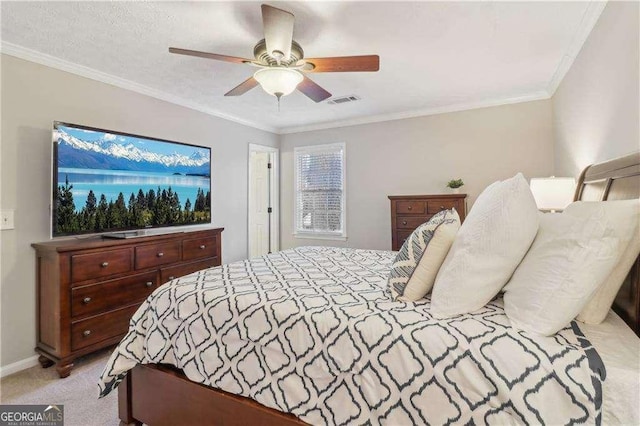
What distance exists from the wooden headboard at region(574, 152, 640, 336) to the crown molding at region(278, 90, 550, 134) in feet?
5.94

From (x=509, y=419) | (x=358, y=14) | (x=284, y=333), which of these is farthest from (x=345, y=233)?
(x=509, y=419)

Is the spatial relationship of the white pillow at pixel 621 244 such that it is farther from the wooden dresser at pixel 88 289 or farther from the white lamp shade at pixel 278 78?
the wooden dresser at pixel 88 289

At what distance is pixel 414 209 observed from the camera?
3.76 meters

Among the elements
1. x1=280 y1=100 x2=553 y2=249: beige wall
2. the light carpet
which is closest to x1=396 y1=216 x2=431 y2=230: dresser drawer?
x1=280 y1=100 x2=553 y2=249: beige wall

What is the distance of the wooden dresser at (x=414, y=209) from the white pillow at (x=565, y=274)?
257cm

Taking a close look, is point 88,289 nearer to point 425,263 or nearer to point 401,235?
point 425,263

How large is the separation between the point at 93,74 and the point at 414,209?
11.6 feet

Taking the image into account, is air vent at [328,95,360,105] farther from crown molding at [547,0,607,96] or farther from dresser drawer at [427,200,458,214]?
crown molding at [547,0,607,96]

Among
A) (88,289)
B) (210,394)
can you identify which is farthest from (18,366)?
(210,394)

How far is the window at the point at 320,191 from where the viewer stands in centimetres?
483

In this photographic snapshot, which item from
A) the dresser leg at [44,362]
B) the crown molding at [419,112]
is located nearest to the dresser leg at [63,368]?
the dresser leg at [44,362]

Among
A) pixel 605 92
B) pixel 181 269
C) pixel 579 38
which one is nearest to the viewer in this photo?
pixel 605 92

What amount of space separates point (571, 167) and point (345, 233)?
9.20 ft

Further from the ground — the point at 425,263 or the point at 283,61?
the point at 283,61
